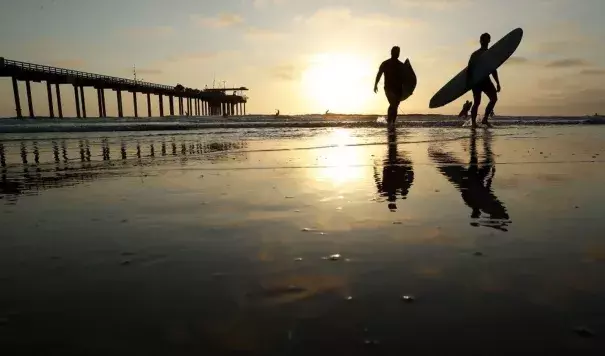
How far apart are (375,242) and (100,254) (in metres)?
1.23

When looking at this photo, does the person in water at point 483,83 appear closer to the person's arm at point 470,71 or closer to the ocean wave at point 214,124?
the person's arm at point 470,71

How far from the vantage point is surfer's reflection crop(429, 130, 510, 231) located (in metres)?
2.15

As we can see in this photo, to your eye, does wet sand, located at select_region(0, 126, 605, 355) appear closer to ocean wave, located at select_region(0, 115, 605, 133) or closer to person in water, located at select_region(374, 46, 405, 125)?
person in water, located at select_region(374, 46, 405, 125)

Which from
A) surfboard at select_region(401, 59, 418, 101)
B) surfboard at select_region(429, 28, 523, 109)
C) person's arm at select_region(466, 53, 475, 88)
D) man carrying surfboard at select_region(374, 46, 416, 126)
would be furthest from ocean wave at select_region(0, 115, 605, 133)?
surfboard at select_region(429, 28, 523, 109)

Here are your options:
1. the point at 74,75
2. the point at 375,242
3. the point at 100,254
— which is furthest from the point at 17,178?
the point at 74,75

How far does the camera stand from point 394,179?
11.6 ft

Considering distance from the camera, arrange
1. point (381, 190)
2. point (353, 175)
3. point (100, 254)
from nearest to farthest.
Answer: point (100, 254) → point (381, 190) → point (353, 175)

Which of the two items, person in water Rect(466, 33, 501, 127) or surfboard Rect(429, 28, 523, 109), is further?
person in water Rect(466, 33, 501, 127)

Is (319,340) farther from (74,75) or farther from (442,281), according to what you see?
(74,75)

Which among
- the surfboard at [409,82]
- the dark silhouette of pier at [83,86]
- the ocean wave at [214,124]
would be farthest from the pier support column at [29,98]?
the surfboard at [409,82]

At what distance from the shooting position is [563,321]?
106 cm

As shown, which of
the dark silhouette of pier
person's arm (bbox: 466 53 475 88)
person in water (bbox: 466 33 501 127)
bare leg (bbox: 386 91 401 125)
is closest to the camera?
person in water (bbox: 466 33 501 127)

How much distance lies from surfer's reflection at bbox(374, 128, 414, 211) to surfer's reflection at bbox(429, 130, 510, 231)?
0.37 metres

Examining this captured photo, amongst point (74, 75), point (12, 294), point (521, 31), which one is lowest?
point (12, 294)
